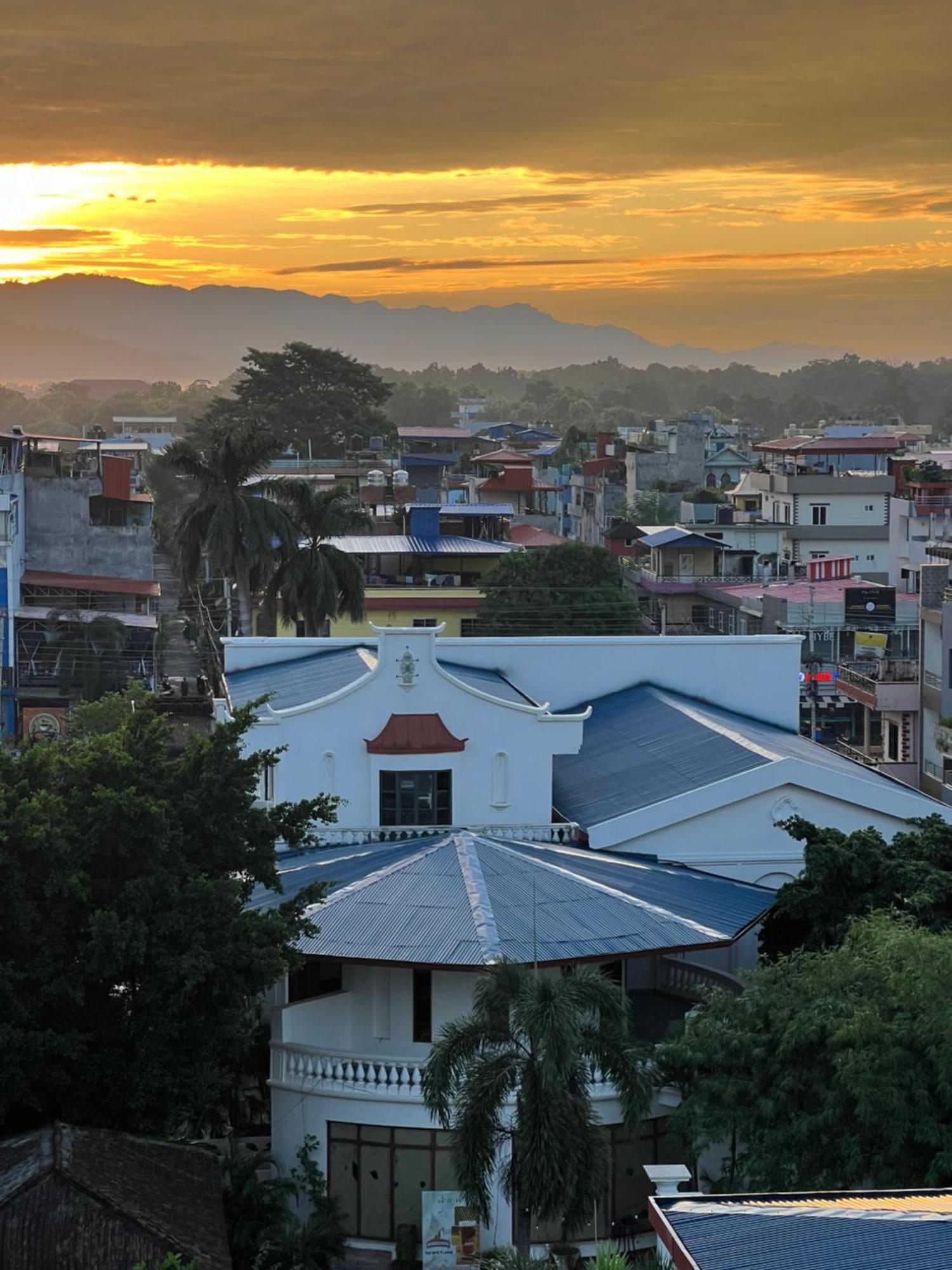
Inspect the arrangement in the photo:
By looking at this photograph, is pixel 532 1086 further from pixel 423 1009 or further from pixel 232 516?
pixel 232 516

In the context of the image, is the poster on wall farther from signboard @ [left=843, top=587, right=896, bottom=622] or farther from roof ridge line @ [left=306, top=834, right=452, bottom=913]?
signboard @ [left=843, top=587, right=896, bottom=622]

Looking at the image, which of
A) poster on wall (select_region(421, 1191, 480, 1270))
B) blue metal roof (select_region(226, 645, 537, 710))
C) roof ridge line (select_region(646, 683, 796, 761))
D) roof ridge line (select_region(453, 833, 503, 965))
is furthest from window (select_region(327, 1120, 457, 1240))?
roof ridge line (select_region(646, 683, 796, 761))

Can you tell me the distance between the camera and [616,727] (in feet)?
140

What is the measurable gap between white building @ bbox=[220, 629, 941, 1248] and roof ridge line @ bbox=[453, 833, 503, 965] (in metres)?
0.05

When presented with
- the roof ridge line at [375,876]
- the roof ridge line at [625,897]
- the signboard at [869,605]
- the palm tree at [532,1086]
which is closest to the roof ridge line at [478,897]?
the roof ridge line at [375,876]

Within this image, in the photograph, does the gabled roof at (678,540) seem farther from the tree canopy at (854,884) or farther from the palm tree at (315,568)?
the tree canopy at (854,884)

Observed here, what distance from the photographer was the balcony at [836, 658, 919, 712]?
189ft

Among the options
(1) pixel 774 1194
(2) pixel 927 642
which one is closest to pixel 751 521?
(2) pixel 927 642

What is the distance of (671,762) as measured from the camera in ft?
128

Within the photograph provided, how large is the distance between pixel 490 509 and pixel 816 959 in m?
68.2

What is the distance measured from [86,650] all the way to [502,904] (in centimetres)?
5182

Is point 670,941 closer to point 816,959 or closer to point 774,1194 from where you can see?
point 816,959

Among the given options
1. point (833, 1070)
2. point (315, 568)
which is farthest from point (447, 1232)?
point (315, 568)

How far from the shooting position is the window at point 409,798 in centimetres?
3691
